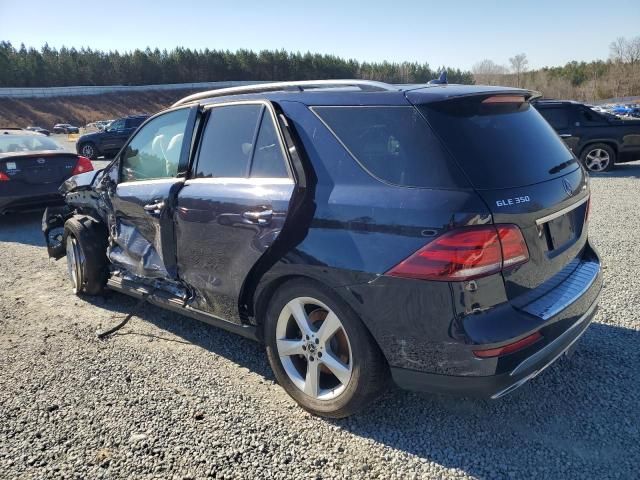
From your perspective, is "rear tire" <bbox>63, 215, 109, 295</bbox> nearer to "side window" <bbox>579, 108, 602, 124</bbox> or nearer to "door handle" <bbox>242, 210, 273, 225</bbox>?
"door handle" <bbox>242, 210, 273, 225</bbox>

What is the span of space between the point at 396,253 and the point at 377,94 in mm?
893

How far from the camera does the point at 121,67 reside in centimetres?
7644

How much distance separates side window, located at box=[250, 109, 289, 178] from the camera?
2967 mm

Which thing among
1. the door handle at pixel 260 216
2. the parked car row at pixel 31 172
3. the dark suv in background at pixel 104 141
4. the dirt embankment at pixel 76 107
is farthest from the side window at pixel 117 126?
the dirt embankment at pixel 76 107

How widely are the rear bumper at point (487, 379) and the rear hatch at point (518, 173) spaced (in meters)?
0.31

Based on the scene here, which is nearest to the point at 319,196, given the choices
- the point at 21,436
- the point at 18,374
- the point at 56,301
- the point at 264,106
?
the point at 264,106

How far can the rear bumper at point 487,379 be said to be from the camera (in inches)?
91.7

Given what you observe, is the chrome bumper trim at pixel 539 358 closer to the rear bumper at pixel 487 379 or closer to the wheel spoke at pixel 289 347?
the rear bumper at pixel 487 379

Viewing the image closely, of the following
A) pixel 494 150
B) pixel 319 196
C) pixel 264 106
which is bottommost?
pixel 319 196

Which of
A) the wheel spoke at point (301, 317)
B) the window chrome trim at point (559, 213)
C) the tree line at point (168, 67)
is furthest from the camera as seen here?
the tree line at point (168, 67)

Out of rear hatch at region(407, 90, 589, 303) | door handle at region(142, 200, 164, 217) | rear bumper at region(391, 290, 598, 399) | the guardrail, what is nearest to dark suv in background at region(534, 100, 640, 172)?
rear hatch at region(407, 90, 589, 303)

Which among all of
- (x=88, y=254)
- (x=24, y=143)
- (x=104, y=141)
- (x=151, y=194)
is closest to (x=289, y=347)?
(x=151, y=194)

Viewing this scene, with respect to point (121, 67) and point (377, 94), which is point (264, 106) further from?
point (121, 67)

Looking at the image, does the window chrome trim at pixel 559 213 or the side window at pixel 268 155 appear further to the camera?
the side window at pixel 268 155
